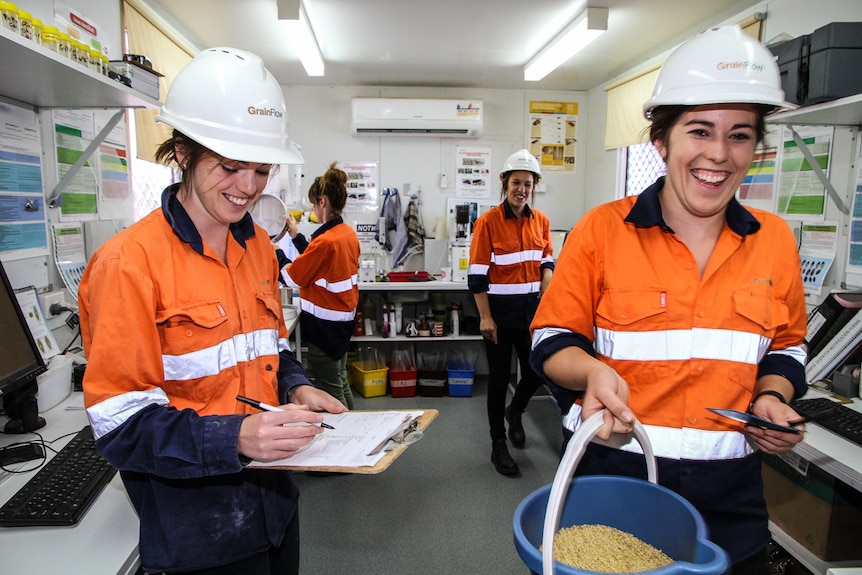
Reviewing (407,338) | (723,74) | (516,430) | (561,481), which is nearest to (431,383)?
(407,338)

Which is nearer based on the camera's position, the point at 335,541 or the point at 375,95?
the point at 335,541

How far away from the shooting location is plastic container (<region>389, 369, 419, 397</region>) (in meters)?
4.56

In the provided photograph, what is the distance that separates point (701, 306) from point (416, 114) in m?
4.20

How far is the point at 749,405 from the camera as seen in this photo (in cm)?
114

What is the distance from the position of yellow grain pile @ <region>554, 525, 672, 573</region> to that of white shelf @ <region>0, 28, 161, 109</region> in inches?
63.5

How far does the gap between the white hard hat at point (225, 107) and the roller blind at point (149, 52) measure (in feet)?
7.88

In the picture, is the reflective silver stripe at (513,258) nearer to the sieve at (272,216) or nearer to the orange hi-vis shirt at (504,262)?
the orange hi-vis shirt at (504,262)

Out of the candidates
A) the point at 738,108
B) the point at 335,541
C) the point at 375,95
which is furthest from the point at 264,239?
the point at 375,95

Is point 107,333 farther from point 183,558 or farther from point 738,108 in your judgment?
point 738,108

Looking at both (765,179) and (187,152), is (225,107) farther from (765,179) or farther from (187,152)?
(765,179)

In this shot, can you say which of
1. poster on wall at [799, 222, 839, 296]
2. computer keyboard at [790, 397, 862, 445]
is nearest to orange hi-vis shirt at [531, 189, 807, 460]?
computer keyboard at [790, 397, 862, 445]

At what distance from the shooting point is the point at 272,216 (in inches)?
128

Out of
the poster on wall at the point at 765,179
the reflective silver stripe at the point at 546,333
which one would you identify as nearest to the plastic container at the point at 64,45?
the reflective silver stripe at the point at 546,333

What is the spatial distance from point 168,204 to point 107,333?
1.04ft
